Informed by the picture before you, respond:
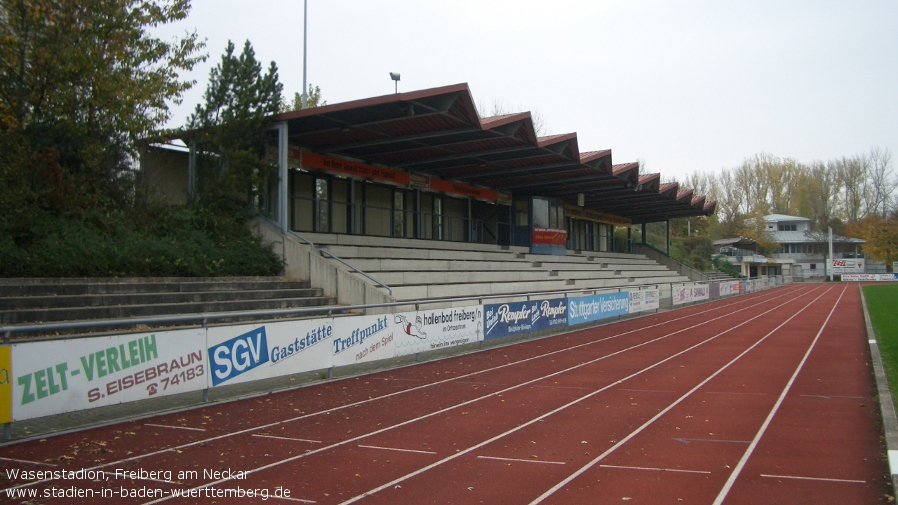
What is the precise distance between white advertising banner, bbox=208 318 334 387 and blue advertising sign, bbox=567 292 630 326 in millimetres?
11231

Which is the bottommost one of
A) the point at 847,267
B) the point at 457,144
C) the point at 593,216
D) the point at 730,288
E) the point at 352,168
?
the point at 730,288

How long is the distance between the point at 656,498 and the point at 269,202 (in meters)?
17.5

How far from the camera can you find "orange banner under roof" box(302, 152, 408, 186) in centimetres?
2375

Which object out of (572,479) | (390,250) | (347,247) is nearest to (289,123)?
(347,247)

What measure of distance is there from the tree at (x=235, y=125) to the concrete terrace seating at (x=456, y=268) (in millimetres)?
3081

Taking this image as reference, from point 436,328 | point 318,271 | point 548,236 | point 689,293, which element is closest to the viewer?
point 436,328

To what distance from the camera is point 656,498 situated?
18.6 feet

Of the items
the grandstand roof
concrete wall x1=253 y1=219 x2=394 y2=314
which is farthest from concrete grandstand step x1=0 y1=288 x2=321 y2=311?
the grandstand roof

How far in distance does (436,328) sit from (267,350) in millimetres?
5063

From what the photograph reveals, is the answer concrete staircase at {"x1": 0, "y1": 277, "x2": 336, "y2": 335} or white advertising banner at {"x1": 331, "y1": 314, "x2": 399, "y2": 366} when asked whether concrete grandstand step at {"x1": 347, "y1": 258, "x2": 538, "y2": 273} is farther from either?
white advertising banner at {"x1": 331, "y1": 314, "x2": 399, "y2": 366}

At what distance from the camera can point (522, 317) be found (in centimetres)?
1838

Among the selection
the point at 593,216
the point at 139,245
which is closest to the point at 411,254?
the point at 139,245

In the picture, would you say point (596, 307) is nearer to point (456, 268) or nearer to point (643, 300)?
point (643, 300)

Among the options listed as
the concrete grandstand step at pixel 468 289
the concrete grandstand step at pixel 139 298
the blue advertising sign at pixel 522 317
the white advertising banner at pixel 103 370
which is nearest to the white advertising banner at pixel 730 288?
the concrete grandstand step at pixel 468 289
